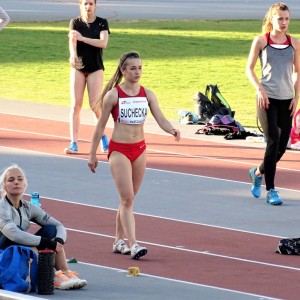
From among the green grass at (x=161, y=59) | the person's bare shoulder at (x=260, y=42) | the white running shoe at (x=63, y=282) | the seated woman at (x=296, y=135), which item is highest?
the green grass at (x=161, y=59)

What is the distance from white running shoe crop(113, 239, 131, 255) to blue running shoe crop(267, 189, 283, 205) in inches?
126

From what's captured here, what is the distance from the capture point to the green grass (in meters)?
26.0

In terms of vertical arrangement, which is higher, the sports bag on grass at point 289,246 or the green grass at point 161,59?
the green grass at point 161,59

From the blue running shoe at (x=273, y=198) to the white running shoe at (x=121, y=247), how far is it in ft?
10.5

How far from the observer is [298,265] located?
11430 mm

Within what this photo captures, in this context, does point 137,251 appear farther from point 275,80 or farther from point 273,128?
point 275,80

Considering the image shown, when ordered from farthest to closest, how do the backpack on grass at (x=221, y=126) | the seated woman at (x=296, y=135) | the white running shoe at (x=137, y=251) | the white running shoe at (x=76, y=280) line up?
the backpack on grass at (x=221, y=126) < the seated woman at (x=296, y=135) < the white running shoe at (x=137, y=251) < the white running shoe at (x=76, y=280)

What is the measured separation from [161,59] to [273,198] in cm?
1903

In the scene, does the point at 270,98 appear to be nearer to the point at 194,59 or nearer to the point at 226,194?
the point at 226,194

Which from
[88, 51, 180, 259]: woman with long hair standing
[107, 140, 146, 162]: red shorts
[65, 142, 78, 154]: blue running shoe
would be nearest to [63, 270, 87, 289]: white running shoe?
[88, 51, 180, 259]: woman with long hair standing

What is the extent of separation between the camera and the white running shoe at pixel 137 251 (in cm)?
1143

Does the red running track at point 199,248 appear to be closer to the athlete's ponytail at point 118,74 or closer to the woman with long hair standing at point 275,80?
the athlete's ponytail at point 118,74

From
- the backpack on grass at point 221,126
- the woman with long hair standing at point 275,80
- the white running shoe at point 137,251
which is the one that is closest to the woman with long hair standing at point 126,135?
the white running shoe at point 137,251

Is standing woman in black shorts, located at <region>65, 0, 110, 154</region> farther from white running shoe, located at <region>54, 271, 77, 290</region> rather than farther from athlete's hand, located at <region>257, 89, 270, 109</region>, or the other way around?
white running shoe, located at <region>54, 271, 77, 290</region>
